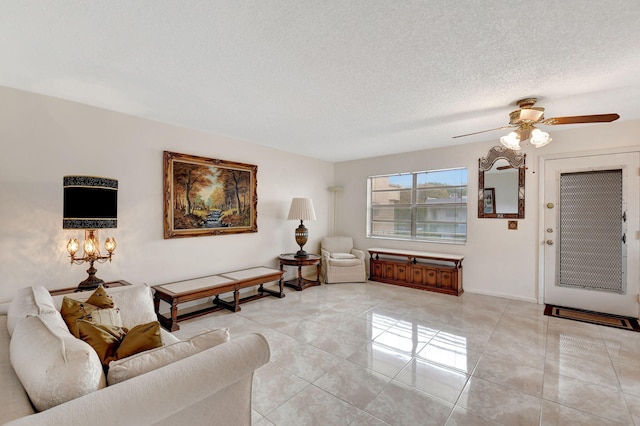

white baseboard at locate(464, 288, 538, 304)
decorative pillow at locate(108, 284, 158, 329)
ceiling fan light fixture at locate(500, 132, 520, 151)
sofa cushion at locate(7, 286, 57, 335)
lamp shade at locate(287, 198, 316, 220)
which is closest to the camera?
sofa cushion at locate(7, 286, 57, 335)

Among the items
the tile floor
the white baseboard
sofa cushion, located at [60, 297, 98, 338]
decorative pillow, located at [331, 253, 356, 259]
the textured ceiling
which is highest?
the textured ceiling

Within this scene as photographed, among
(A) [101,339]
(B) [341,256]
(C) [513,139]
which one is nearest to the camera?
(A) [101,339]

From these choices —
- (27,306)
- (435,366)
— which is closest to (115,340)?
(27,306)

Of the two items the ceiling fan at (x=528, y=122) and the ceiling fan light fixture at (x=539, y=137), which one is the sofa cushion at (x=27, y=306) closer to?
the ceiling fan at (x=528, y=122)

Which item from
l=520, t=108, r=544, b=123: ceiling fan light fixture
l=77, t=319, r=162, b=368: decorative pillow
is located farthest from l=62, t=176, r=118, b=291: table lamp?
l=520, t=108, r=544, b=123: ceiling fan light fixture

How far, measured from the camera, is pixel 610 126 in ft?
12.0

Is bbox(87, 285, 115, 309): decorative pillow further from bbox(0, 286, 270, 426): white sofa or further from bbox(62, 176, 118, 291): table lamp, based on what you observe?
bbox(62, 176, 118, 291): table lamp

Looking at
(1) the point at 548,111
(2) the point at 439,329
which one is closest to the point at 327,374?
(2) the point at 439,329

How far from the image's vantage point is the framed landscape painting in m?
3.70

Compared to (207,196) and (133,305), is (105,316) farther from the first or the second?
(207,196)

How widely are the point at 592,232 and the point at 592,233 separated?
1 cm

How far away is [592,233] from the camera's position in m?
3.76

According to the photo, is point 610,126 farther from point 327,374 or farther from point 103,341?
point 103,341

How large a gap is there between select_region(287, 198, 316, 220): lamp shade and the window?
1.57 m
